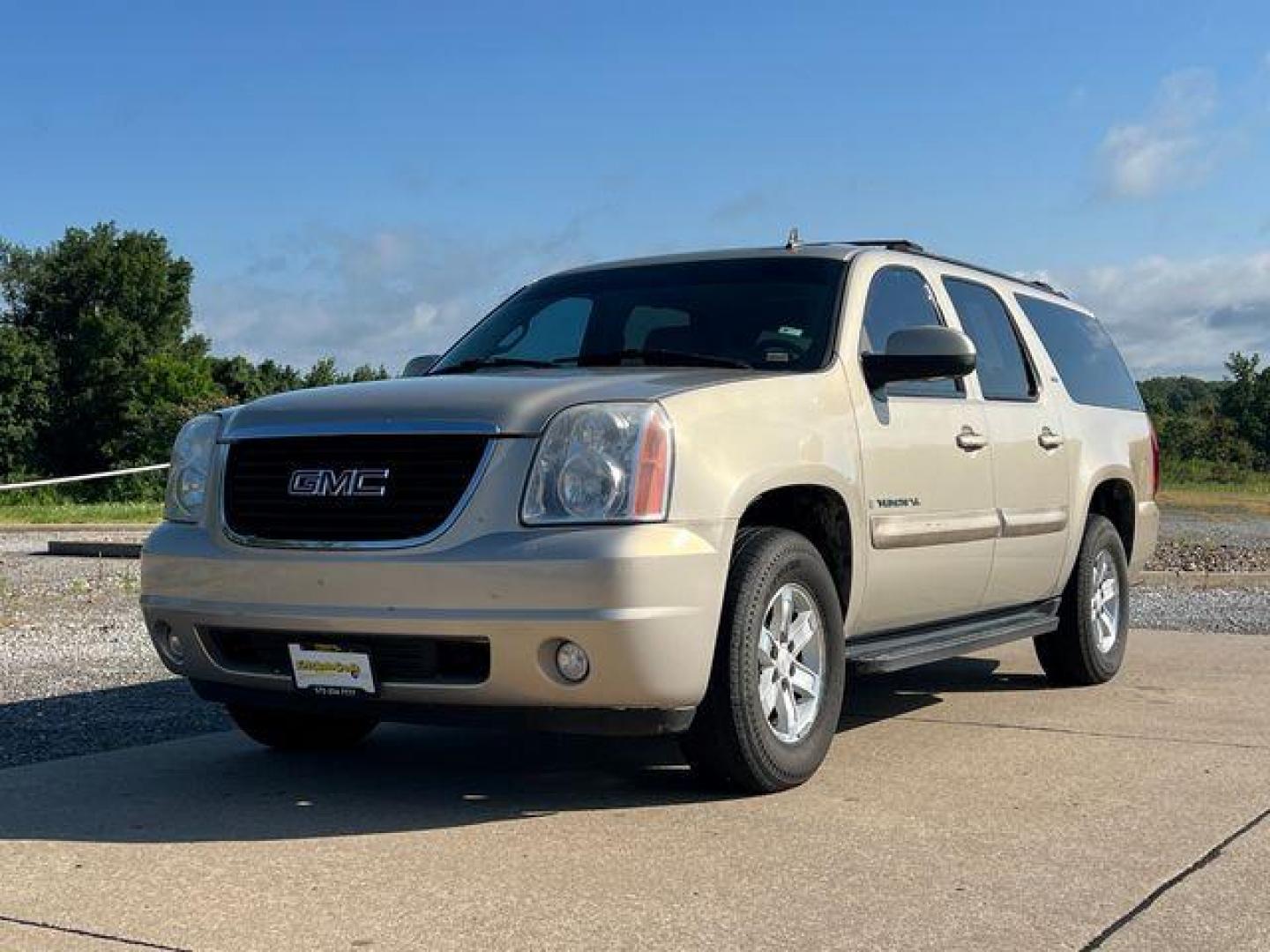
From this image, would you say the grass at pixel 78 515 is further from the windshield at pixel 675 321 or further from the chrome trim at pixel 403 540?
the chrome trim at pixel 403 540

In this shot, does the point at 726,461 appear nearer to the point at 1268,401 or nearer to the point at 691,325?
the point at 691,325

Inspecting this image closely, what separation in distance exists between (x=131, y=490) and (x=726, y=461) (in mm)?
43699

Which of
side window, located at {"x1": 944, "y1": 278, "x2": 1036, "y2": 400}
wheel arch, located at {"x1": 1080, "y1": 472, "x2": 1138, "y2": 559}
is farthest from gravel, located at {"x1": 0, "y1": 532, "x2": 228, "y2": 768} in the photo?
wheel arch, located at {"x1": 1080, "y1": 472, "x2": 1138, "y2": 559}

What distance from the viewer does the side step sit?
220 inches

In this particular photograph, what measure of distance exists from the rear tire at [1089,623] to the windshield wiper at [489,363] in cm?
300

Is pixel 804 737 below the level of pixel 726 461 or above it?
below

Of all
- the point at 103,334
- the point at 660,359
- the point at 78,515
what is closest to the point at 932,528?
the point at 660,359

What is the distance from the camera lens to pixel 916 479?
5824 millimetres

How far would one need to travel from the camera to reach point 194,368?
243 ft

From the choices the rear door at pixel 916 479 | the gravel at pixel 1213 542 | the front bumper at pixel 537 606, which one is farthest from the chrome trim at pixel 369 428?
the gravel at pixel 1213 542

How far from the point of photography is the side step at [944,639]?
5.59 metres

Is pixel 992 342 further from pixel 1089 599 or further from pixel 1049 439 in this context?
pixel 1089 599

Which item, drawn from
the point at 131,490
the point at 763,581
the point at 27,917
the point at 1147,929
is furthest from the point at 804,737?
the point at 131,490

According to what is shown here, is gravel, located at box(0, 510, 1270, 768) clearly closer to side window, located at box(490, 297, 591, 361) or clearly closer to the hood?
the hood
